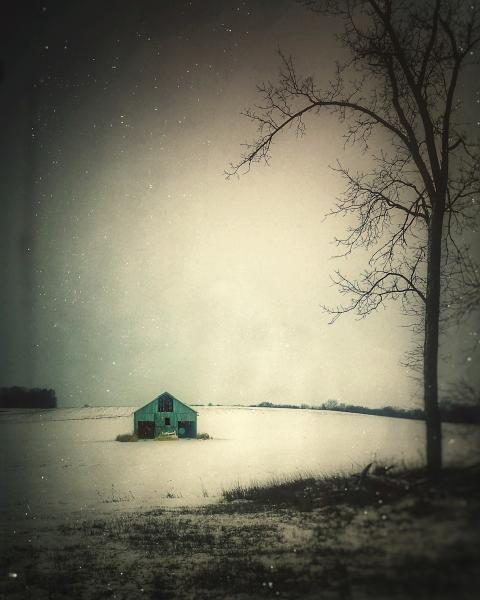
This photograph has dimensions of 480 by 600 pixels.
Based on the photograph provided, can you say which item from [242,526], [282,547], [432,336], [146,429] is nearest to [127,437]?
[146,429]

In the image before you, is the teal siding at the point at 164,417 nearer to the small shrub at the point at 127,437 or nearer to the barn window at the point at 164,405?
the barn window at the point at 164,405

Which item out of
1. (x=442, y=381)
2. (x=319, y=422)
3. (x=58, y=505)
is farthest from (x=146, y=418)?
(x=442, y=381)

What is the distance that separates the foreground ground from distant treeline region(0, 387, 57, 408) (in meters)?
2.82

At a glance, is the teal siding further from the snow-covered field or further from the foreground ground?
the foreground ground

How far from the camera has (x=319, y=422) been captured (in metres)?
5.99

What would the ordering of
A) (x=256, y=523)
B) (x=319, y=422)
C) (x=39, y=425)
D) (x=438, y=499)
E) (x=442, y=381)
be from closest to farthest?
(x=438, y=499) < (x=442, y=381) < (x=256, y=523) < (x=319, y=422) < (x=39, y=425)

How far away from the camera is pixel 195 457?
28.0 feet

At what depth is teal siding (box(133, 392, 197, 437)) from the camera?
38.3ft

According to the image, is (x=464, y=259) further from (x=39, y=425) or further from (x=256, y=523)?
(x=39, y=425)

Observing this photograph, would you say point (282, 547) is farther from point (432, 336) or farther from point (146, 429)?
point (146, 429)

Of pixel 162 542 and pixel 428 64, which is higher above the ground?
pixel 428 64

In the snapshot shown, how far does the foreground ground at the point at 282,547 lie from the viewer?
2.94m

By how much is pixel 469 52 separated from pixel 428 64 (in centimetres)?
44

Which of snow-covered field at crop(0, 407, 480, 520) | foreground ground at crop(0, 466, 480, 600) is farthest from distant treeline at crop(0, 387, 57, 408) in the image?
foreground ground at crop(0, 466, 480, 600)
